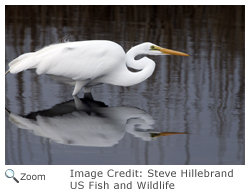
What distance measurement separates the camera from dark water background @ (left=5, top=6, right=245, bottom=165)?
452 centimetres

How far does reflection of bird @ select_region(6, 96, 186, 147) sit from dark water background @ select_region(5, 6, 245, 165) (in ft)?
0.04

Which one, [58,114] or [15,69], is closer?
[58,114]

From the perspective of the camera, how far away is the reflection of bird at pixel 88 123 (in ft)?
16.0

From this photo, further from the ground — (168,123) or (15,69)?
(15,69)

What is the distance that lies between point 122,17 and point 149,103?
24.1ft

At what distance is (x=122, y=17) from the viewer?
43.1 feet

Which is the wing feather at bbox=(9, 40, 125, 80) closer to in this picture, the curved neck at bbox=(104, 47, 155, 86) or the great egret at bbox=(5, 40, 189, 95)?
the great egret at bbox=(5, 40, 189, 95)

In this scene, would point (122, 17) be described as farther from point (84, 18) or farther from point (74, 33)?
point (74, 33)

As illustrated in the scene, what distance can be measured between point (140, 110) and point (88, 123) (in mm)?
821

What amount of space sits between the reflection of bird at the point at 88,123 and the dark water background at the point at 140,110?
0.04 ft

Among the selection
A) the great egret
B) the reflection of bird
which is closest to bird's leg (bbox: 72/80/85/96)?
the great egret

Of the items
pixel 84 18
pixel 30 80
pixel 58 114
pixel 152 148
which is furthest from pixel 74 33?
pixel 152 148
